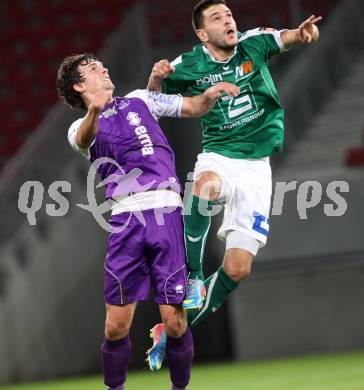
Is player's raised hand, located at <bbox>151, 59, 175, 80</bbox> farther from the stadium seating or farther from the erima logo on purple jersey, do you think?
the stadium seating

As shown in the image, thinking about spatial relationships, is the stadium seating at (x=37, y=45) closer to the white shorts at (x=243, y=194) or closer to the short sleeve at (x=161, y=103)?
the white shorts at (x=243, y=194)

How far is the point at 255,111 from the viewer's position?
6.50 m

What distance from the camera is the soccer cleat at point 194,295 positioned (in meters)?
5.96

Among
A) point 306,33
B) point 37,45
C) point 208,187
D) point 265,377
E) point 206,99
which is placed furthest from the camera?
point 37,45

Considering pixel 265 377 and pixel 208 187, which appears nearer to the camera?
pixel 208 187

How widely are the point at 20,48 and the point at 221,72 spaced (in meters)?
8.23

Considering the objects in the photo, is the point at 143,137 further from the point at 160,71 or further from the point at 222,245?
the point at 222,245

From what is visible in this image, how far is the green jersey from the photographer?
6.44 meters

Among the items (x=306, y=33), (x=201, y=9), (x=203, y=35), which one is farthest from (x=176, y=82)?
(x=306, y=33)

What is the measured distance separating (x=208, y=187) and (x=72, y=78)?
3.38 ft

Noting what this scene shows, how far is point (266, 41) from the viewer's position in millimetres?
6469

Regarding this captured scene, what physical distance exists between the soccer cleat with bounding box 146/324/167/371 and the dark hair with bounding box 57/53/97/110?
137cm

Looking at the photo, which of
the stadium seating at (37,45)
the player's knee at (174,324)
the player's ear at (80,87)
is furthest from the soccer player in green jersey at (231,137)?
the stadium seating at (37,45)

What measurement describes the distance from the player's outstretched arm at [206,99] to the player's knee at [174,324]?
1084 millimetres
